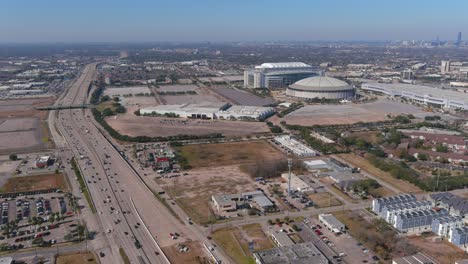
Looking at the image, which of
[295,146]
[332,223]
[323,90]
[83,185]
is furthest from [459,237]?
[323,90]

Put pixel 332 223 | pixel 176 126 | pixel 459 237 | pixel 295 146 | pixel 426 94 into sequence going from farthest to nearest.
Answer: pixel 426 94
pixel 176 126
pixel 295 146
pixel 332 223
pixel 459 237

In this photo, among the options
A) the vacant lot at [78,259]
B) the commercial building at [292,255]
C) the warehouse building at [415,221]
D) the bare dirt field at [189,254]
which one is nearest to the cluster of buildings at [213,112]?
the warehouse building at [415,221]

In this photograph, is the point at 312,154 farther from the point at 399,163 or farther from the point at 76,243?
the point at 76,243

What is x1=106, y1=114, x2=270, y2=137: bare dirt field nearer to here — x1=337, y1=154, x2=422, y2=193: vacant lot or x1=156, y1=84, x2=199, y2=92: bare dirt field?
x1=337, y1=154, x2=422, y2=193: vacant lot

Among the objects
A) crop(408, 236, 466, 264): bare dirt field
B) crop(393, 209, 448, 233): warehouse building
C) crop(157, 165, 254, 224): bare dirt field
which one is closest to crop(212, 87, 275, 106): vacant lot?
crop(157, 165, 254, 224): bare dirt field

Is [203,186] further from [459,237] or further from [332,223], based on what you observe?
[459,237]

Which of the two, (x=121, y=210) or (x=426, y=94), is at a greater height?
(x=426, y=94)

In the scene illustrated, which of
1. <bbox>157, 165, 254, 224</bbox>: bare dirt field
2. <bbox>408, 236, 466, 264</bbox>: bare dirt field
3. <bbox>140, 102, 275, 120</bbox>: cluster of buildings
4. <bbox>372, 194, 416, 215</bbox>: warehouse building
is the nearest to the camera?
<bbox>408, 236, 466, 264</bbox>: bare dirt field

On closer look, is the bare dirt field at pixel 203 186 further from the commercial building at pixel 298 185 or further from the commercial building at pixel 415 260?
the commercial building at pixel 415 260
